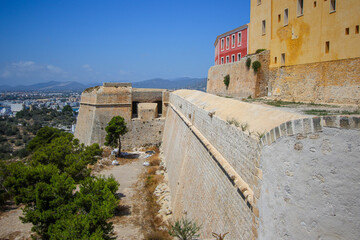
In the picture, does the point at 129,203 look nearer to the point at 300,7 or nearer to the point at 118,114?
the point at 118,114

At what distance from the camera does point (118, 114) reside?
19875 millimetres

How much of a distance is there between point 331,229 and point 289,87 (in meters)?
9.66

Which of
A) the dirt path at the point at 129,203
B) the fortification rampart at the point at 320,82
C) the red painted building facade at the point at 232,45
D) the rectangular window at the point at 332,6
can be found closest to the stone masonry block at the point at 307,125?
the fortification rampart at the point at 320,82

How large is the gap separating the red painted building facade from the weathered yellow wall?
4.08 m

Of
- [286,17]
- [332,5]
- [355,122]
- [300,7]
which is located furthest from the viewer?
[286,17]

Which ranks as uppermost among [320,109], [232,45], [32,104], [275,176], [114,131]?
[232,45]

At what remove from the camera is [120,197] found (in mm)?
12070

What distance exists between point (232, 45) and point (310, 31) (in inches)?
407

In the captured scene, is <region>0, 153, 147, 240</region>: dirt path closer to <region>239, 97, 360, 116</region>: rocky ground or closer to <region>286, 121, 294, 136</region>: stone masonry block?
<region>239, 97, 360, 116</region>: rocky ground

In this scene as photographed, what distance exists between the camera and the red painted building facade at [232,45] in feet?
60.6

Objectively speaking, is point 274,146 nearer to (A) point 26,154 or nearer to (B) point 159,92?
(B) point 159,92

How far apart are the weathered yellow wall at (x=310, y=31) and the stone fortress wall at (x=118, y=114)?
9823mm

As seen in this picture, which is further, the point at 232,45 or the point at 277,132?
the point at 232,45

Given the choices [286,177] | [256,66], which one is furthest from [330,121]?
[256,66]
